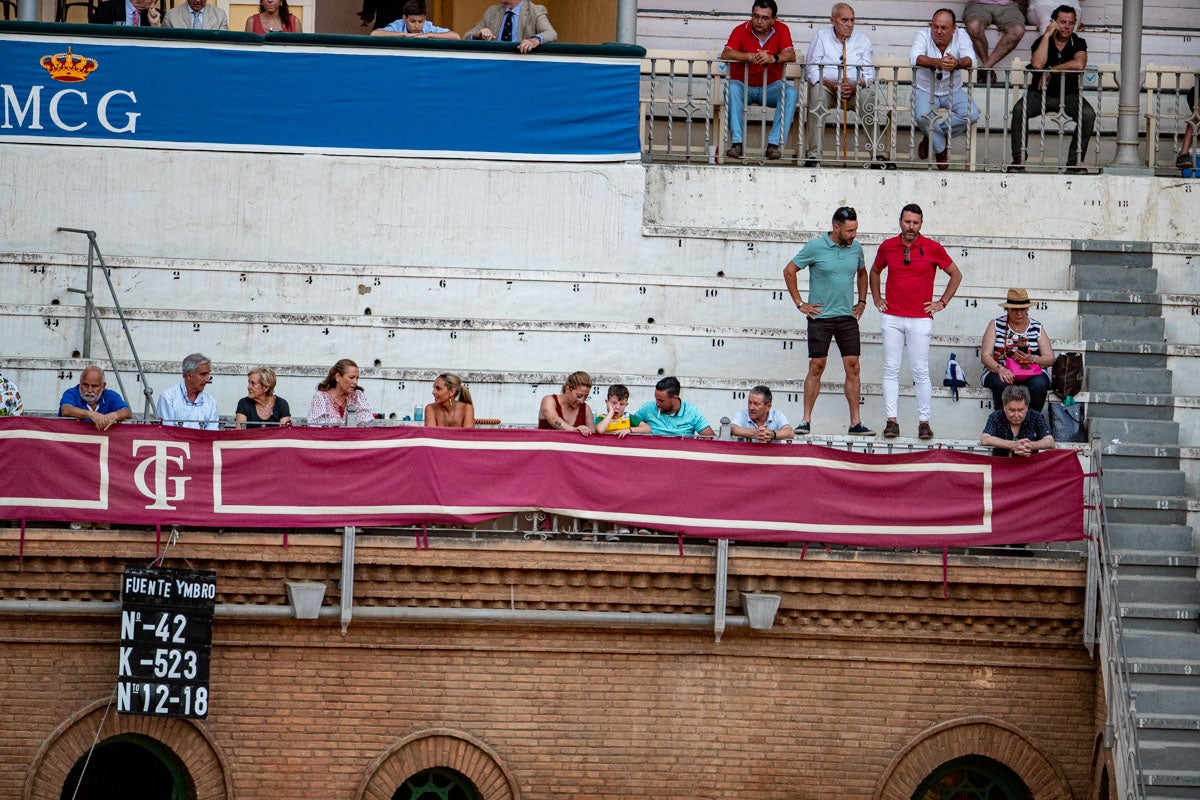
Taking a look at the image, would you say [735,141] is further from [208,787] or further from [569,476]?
[208,787]

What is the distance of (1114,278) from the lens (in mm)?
19484

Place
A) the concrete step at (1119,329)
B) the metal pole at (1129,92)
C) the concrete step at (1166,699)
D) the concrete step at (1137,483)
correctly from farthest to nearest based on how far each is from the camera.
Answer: the metal pole at (1129,92)
the concrete step at (1119,329)
the concrete step at (1137,483)
the concrete step at (1166,699)

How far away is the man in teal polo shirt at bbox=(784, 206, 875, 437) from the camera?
57.1ft

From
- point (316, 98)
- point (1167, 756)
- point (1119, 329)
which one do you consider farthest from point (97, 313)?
point (1167, 756)

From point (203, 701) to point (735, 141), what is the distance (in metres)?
8.95

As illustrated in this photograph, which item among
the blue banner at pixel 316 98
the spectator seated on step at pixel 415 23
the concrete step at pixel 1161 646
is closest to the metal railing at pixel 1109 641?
the concrete step at pixel 1161 646

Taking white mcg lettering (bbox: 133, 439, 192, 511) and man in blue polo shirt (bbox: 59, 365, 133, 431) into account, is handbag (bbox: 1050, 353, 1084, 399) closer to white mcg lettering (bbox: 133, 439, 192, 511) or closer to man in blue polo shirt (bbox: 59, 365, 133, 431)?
white mcg lettering (bbox: 133, 439, 192, 511)

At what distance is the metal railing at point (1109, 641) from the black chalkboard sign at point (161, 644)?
23.8ft

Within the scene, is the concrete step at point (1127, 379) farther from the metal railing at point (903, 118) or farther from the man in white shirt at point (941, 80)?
the man in white shirt at point (941, 80)

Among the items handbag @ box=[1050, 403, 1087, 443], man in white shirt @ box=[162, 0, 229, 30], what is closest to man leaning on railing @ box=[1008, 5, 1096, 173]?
handbag @ box=[1050, 403, 1087, 443]

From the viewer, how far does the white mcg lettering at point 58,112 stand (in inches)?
782

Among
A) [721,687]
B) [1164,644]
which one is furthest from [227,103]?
[1164,644]

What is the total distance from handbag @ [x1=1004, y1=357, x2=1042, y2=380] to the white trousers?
74 centimetres

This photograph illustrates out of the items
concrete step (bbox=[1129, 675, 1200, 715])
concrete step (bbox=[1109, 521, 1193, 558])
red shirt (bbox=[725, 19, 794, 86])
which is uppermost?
red shirt (bbox=[725, 19, 794, 86])
